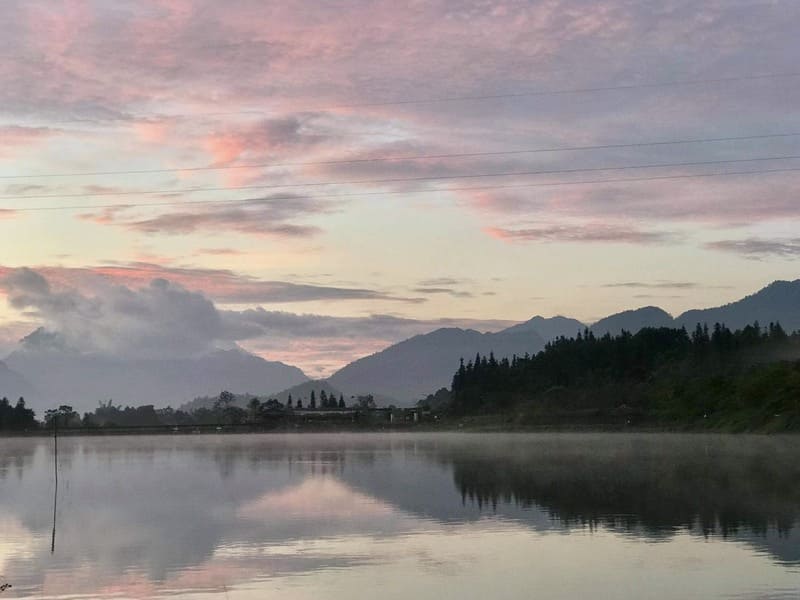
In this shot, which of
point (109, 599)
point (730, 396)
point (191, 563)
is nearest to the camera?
point (109, 599)

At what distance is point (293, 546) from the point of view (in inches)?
1687

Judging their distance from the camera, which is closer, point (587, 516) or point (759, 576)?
point (759, 576)

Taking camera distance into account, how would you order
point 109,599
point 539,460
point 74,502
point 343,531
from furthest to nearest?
point 539,460
point 74,502
point 343,531
point 109,599

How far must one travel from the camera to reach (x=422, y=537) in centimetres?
4553

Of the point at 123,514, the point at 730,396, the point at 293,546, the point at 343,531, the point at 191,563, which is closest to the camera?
the point at 191,563

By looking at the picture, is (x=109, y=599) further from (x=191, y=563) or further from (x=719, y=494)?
(x=719, y=494)

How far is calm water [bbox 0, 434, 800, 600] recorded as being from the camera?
34.1m

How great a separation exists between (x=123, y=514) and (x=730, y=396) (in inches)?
5675

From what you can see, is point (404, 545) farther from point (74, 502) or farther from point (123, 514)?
point (74, 502)

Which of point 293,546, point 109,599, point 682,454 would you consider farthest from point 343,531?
point 682,454

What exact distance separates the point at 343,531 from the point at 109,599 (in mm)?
16588

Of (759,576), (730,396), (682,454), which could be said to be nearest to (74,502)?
(759,576)

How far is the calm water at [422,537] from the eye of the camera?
34.1 meters

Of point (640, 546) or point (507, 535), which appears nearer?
point (640, 546)
